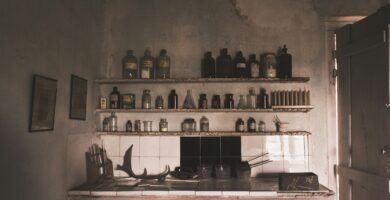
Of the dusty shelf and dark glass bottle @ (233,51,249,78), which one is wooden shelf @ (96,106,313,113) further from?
dark glass bottle @ (233,51,249,78)

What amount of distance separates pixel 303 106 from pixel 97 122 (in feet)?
5.08

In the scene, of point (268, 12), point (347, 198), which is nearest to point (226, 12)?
point (268, 12)

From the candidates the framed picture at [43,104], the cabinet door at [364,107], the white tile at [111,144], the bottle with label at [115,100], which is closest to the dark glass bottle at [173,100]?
the bottle with label at [115,100]

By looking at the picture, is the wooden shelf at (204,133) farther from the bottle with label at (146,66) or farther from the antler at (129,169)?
the bottle with label at (146,66)

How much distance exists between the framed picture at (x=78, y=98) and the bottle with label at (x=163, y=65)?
555mm

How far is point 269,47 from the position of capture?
2854mm

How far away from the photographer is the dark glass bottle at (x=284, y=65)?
2.71 m

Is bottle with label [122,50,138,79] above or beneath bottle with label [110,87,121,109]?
above

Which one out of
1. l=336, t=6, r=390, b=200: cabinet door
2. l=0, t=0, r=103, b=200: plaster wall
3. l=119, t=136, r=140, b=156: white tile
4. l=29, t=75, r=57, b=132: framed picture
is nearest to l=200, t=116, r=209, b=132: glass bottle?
l=119, t=136, r=140, b=156: white tile

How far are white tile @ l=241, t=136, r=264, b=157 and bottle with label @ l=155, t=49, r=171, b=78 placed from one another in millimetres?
768

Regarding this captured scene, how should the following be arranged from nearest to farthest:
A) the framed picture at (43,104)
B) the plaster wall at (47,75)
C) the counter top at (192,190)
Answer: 1. the plaster wall at (47,75)
2. the framed picture at (43,104)
3. the counter top at (192,190)

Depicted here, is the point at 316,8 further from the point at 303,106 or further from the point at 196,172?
the point at 196,172

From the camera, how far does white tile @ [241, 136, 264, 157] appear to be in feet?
9.18

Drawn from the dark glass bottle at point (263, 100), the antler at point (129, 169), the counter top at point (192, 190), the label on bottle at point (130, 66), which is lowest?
the counter top at point (192, 190)
